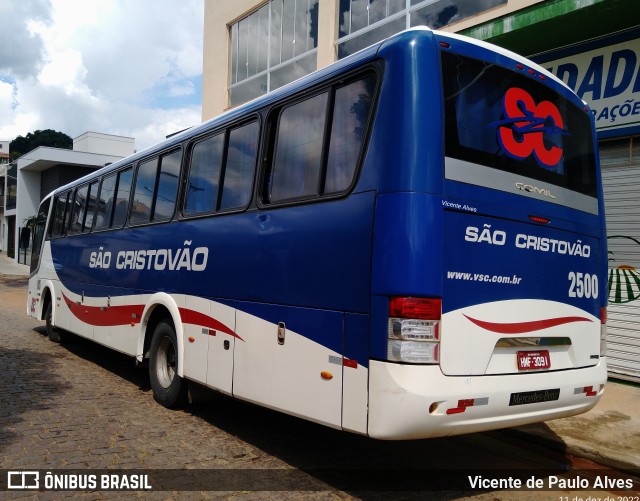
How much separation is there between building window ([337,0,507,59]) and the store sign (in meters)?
1.64

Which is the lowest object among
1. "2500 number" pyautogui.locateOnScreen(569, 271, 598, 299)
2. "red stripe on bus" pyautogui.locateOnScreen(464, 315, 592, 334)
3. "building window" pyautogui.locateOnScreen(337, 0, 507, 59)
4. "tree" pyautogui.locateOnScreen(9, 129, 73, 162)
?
"red stripe on bus" pyautogui.locateOnScreen(464, 315, 592, 334)

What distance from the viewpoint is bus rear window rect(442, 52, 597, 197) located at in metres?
4.13

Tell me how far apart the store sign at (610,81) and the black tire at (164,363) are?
21.3 feet

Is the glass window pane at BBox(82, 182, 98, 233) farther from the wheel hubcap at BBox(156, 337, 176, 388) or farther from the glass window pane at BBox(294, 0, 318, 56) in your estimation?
the glass window pane at BBox(294, 0, 318, 56)

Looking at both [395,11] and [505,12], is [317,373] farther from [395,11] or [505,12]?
[395,11]

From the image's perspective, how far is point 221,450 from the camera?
5.22m

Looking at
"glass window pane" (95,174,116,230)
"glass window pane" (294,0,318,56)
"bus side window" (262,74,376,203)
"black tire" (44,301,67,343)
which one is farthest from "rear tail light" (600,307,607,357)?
"glass window pane" (294,0,318,56)

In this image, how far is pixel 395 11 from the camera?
1113cm

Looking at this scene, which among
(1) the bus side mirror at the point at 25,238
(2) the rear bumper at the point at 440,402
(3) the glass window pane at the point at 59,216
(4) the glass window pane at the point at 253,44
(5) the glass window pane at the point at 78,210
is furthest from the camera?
(4) the glass window pane at the point at 253,44

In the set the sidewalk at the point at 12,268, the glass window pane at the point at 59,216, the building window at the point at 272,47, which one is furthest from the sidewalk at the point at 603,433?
the sidewalk at the point at 12,268

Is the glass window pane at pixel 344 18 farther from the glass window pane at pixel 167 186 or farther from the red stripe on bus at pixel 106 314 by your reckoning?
the red stripe on bus at pixel 106 314

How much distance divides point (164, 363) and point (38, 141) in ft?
303

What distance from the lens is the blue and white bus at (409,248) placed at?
379 cm

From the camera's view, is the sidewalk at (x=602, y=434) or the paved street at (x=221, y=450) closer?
the paved street at (x=221, y=450)
